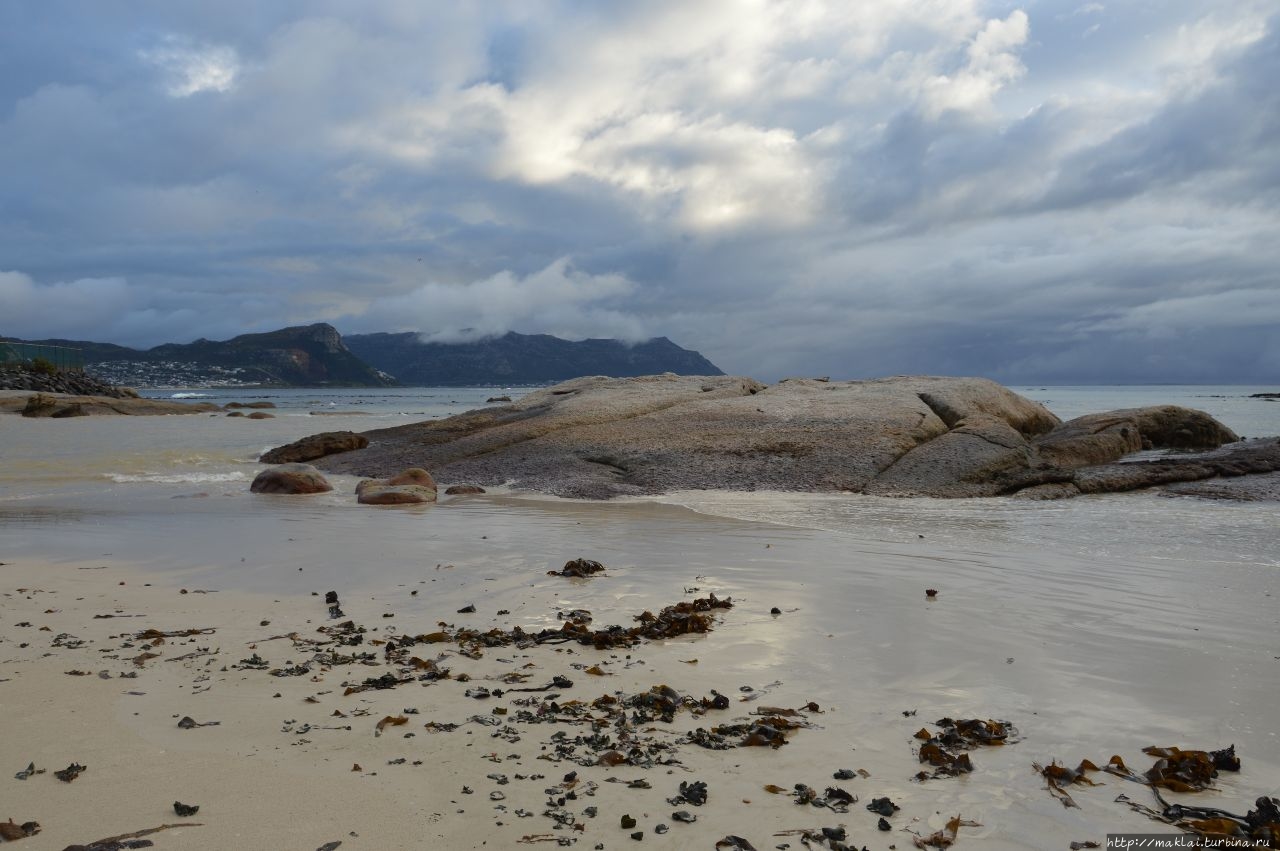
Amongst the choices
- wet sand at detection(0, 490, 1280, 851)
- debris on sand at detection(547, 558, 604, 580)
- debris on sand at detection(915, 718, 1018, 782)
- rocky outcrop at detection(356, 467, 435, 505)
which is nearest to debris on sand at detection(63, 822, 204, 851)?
wet sand at detection(0, 490, 1280, 851)

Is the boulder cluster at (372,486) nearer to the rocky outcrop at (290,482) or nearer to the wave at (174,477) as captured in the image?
the rocky outcrop at (290,482)

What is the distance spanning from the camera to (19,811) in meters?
3.07

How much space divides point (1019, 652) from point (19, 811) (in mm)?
5131

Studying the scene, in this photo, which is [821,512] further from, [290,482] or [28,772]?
[28,772]

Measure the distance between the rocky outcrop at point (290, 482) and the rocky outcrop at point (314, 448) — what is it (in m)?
4.60

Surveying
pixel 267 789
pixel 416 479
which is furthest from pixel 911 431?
pixel 267 789

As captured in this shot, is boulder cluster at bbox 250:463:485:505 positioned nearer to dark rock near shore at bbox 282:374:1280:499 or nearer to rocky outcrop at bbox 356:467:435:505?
rocky outcrop at bbox 356:467:435:505

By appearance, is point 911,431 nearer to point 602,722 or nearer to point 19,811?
point 602,722

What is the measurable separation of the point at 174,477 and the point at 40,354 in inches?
2237

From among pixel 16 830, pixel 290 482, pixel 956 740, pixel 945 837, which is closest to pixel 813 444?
pixel 290 482

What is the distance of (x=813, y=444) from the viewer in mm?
15117

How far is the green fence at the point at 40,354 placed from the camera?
59.0 metres

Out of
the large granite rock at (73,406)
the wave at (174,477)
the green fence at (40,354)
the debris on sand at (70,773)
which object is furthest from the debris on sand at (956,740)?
the green fence at (40,354)

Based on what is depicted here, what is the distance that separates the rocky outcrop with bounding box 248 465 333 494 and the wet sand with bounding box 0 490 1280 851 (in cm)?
532
